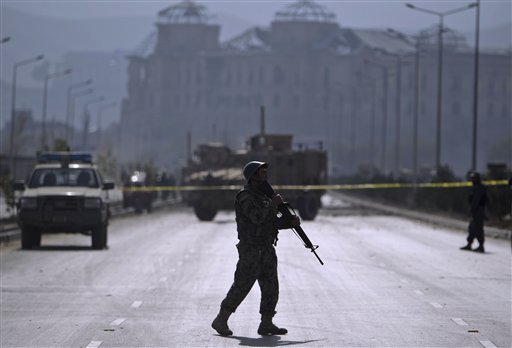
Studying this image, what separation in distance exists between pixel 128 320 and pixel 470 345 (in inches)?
155

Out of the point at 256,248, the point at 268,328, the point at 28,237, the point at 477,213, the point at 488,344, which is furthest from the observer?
the point at 477,213

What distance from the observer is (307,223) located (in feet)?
156

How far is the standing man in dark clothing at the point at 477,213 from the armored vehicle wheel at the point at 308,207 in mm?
18994

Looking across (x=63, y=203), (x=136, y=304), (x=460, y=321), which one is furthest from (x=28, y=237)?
(x=460, y=321)

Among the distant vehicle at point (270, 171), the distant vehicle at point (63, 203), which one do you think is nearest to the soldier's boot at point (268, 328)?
the distant vehicle at point (63, 203)

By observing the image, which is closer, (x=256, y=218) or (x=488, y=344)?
(x=488, y=344)

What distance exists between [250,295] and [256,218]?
5226mm

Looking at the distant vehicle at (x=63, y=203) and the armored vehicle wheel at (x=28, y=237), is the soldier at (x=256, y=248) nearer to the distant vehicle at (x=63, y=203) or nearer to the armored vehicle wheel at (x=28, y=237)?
the distant vehicle at (x=63, y=203)

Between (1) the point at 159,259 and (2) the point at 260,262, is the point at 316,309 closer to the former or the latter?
(2) the point at 260,262

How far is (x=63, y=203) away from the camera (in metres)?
29.5

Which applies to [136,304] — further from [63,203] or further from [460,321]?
[63,203]

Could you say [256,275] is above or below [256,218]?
below

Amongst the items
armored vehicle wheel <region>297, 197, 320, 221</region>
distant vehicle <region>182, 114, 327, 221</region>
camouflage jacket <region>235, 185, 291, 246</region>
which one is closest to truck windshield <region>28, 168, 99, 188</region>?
camouflage jacket <region>235, 185, 291, 246</region>

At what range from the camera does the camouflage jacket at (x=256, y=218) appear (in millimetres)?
14117
